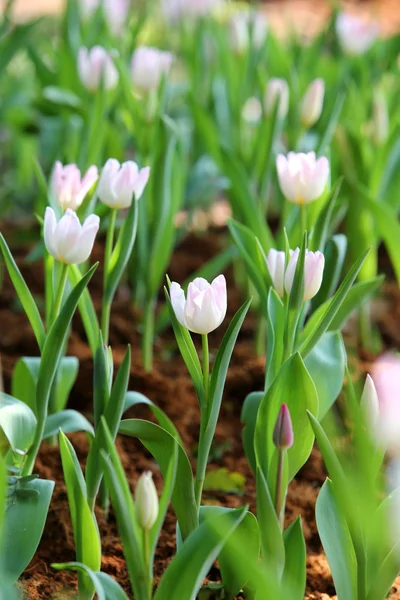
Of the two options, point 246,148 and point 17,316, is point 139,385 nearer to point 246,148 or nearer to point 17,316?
point 17,316

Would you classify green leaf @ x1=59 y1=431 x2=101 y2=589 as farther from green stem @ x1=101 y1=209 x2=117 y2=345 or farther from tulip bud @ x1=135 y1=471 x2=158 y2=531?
green stem @ x1=101 y1=209 x2=117 y2=345

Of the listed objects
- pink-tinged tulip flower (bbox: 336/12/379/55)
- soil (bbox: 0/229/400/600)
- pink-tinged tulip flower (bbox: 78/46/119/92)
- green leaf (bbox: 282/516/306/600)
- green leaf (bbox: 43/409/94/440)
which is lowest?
soil (bbox: 0/229/400/600)

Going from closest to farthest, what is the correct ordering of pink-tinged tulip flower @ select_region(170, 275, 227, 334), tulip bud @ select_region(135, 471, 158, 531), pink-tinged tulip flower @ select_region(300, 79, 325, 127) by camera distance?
tulip bud @ select_region(135, 471, 158, 531) → pink-tinged tulip flower @ select_region(170, 275, 227, 334) → pink-tinged tulip flower @ select_region(300, 79, 325, 127)

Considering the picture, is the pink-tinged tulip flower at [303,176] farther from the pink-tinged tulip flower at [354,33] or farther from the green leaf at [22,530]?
the pink-tinged tulip flower at [354,33]

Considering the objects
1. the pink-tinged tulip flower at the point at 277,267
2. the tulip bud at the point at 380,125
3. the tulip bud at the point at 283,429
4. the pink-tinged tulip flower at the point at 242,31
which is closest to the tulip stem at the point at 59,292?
the pink-tinged tulip flower at the point at 277,267

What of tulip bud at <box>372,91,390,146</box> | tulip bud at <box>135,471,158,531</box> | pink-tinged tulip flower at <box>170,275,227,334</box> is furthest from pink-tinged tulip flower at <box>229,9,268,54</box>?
tulip bud at <box>135,471,158,531</box>

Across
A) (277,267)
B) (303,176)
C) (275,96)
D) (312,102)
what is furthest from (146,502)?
(275,96)
